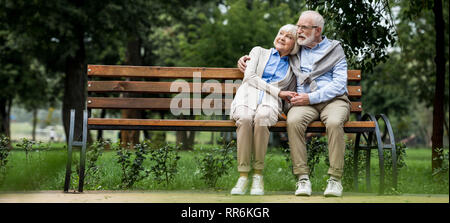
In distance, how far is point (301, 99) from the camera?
4125 mm

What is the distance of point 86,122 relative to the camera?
4.20 meters

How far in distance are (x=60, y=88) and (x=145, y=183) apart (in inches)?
1016

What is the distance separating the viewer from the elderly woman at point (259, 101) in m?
3.91

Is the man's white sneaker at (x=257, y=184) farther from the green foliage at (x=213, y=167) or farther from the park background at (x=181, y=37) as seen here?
the park background at (x=181, y=37)

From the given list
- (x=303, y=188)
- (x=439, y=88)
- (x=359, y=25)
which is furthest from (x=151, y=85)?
(x=439, y=88)

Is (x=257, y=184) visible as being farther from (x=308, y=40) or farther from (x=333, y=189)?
(x=308, y=40)

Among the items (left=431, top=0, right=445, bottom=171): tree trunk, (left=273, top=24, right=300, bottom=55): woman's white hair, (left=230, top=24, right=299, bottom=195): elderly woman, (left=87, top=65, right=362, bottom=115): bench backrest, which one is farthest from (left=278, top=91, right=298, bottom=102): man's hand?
(left=431, top=0, right=445, bottom=171): tree trunk

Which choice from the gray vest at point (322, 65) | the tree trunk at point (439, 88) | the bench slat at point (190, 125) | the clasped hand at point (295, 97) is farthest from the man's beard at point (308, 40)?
the tree trunk at point (439, 88)

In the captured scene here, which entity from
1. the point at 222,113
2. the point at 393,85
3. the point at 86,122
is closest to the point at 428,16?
the point at 393,85

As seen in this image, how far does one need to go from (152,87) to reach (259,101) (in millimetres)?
1190

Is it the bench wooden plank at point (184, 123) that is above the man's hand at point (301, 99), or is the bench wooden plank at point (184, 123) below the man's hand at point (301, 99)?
below

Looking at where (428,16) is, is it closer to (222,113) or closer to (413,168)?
(413,168)
